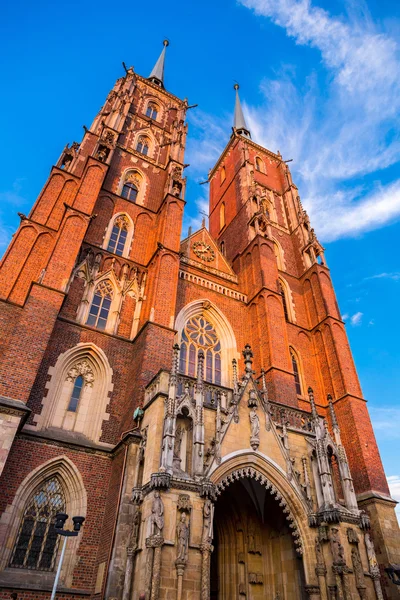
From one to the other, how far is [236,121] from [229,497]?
3929cm

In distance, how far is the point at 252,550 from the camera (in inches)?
503

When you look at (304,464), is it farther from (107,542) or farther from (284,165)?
(284,165)

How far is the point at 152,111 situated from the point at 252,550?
90.2 feet

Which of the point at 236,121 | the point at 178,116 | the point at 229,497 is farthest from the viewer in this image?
the point at 236,121

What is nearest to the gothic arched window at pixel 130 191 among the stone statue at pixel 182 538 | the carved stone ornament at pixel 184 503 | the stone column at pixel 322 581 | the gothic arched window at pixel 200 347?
the gothic arched window at pixel 200 347

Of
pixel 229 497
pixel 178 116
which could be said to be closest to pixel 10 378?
pixel 229 497

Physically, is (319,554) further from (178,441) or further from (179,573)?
(178,441)

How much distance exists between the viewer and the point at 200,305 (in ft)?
62.6

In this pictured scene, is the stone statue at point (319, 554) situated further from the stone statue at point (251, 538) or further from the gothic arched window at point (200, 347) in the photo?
the gothic arched window at point (200, 347)

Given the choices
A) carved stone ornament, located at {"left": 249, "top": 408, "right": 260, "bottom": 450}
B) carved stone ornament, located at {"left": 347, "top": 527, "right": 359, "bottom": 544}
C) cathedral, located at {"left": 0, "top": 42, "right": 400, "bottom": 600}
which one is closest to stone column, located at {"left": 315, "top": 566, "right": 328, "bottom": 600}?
cathedral, located at {"left": 0, "top": 42, "right": 400, "bottom": 600}

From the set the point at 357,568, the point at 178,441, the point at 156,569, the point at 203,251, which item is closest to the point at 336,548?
the point at 357,568

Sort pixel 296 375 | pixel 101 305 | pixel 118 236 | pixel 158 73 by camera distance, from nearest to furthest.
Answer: pixel 101 305, pixel 118 236, pixel 296 375, pixel 158 73

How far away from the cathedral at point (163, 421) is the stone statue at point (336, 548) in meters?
0.05

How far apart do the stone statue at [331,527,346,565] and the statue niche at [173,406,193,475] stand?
13.6 feet
